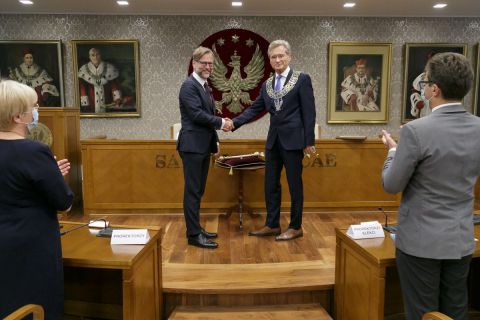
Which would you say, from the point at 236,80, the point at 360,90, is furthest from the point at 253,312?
the point at 360,90

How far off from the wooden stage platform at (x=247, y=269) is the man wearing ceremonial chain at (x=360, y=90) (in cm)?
288

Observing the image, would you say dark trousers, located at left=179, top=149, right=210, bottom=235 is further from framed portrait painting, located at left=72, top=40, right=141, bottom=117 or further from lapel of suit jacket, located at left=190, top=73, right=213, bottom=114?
framed portrait painting, located at left=72, top=40, right=141, bottom=117

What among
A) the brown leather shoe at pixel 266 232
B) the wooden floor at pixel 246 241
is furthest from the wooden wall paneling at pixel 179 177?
the brown leather shoe at pixel 266 232

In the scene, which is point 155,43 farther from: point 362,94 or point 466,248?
point 466,248

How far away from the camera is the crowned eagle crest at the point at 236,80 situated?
19.7 ft

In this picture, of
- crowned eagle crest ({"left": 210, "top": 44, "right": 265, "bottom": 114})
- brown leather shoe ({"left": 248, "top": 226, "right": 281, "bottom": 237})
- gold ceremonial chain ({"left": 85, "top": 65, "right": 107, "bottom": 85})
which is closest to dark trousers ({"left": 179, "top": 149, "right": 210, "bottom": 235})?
brown leather shoe ({"left": 248, "top": 226, "right": 281, "bottom": 237})

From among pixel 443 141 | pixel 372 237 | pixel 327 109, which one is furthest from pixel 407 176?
pixel 327 109

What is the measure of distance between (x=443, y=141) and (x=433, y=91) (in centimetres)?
21

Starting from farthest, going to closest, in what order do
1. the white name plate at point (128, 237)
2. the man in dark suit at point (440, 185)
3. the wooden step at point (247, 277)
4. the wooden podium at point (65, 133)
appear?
the wooden podium at point (65, 133), the wooden step at point (247, 277), the white name plate at point (128, 237), the man in dark suit at point (440, 185)

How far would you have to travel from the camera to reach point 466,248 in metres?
1.51

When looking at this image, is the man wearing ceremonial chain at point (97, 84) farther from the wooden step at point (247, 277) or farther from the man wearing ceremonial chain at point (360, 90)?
the wooden step at point (247, 277)

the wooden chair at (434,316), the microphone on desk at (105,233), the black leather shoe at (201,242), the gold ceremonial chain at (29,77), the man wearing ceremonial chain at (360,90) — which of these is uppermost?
the gold ceremonial chain at (29,77)

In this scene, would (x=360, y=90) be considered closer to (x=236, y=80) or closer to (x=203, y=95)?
(x=236, y=80)

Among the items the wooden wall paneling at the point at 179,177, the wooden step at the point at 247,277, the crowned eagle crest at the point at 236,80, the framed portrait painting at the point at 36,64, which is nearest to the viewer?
the wooden step at the point at 247,277
